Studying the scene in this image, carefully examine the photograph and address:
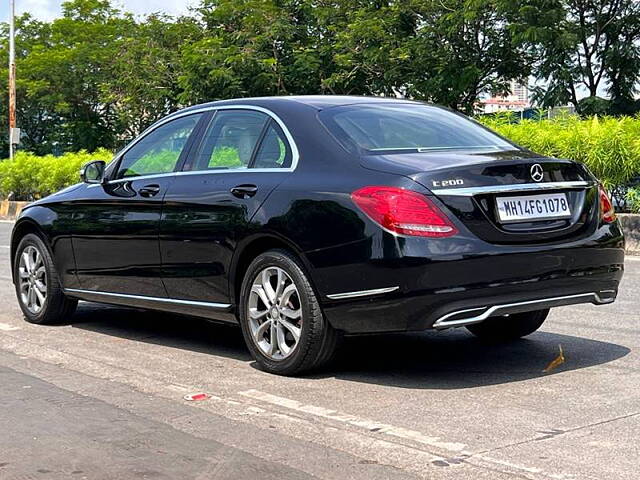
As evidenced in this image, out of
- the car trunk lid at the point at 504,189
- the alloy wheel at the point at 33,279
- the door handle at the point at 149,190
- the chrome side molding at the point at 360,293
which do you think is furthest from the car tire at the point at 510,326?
the alloy wheel at the point at 33,279

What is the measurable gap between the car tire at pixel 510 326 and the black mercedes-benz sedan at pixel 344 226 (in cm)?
1

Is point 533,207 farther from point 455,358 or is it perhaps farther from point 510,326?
point 510,326

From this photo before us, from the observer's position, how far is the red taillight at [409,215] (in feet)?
17.9

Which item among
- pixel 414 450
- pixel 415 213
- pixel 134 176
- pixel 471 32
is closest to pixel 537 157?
pixel 415 213

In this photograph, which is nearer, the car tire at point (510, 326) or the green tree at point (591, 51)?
the car tire at point (510, 326)

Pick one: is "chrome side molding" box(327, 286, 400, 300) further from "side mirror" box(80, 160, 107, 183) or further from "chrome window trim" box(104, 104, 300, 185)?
"side mirror" box(80, 160, 107, 183)

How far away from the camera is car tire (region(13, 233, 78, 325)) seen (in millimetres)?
8125

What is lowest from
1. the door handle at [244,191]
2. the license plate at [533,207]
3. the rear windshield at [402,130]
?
the license plate at [533,207]

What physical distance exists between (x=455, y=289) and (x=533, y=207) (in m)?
0.67

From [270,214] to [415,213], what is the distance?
92cm

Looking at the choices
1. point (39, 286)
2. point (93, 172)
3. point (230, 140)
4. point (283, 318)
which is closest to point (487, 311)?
point (283, 318)

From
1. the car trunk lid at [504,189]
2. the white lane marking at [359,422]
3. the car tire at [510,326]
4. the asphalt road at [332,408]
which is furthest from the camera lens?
the car tire at [510,326]

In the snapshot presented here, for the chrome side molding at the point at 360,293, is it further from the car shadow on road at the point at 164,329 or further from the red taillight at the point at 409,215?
the car shadow on road at the point at 164,329

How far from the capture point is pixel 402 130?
6.29 metres
